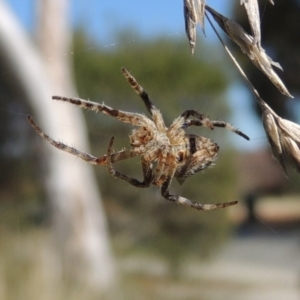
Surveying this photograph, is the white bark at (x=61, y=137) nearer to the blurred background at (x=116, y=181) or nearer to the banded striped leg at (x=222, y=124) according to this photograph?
the blurred background at (x=116, y=181)

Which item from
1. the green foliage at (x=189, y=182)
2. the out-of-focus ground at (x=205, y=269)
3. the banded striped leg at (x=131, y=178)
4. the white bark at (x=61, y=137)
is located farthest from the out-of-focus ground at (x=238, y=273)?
the banded striped leg at (x=131, y=178)

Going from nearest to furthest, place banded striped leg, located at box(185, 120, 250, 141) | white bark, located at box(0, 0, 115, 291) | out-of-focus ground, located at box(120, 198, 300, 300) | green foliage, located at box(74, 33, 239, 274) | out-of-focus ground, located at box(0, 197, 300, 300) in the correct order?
banded striped leg, located at box(185, 120, 250, 141) → out-of-focus ground, located at box(0, 197, 300, 300) → white bark, located at box(0, 0, 115, 291) → out-of-focus ground, located at box(120, 198, 300, 300) → green foliage, located at box(74, 33, 239, 274)

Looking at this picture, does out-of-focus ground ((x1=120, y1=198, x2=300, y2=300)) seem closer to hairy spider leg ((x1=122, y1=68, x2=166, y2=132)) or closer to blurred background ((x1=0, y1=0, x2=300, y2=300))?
blurred background ((x1=0, y1=0, x2=300, y2=300))

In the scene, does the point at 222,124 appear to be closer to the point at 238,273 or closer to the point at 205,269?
Result: the point at 205,269

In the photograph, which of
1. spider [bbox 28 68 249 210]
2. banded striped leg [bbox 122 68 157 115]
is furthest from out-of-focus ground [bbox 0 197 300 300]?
banded striped leg [bbox 122 68 157 115]

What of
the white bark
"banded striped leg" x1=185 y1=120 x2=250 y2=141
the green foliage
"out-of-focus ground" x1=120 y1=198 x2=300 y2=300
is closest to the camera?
"banded striped leg" x1=185 y1=120 x2=250 y2=141

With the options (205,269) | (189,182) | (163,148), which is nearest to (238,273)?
(205,269)

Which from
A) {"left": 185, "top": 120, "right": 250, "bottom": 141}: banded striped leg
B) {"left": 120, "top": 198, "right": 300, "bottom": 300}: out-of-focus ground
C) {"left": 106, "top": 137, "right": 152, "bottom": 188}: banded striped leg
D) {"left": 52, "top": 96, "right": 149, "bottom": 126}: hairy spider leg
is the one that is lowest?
{"left": 120, "top": 198, "right": 300, "bottom": 300}: out-of-focus ground
